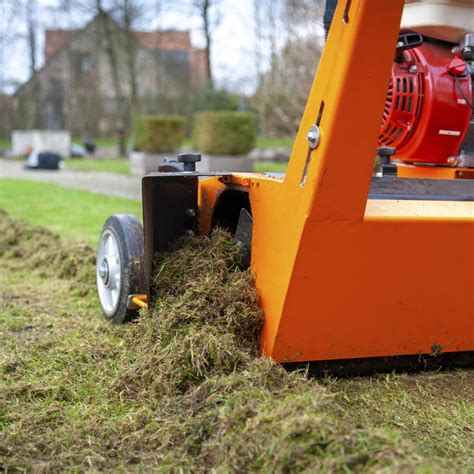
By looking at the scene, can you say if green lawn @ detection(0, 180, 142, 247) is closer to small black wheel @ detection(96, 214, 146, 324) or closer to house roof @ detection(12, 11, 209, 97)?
small black wheel @ detection(96, 214, 146, 324)

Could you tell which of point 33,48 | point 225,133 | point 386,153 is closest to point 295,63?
point 225,133

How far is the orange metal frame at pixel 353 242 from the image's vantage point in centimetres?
240

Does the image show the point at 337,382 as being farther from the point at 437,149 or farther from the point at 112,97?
the point at 112,97

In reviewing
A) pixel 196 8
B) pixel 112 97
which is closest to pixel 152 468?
pixel 196 8

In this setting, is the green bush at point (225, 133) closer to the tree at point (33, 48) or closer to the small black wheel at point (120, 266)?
the small black wheel at point (120, 266)

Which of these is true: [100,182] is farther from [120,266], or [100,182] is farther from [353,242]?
[353,242]

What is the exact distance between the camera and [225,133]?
14.2m

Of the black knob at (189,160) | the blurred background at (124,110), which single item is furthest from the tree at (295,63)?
the black knob at (189,160)

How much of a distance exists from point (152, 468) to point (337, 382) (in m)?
1.06

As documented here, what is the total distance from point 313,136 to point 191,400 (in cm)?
108

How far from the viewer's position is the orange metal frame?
2396 millimetres

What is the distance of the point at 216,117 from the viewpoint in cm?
1417

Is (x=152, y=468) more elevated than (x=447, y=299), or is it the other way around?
(x=447, y=299)

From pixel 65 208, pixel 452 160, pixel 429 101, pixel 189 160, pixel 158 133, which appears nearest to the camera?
pixel 189 160
